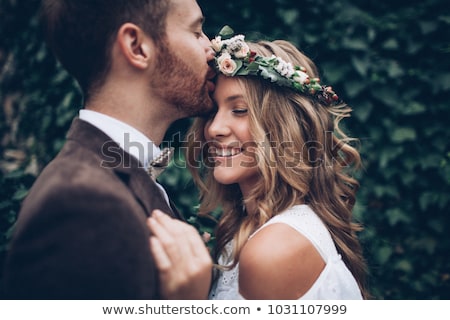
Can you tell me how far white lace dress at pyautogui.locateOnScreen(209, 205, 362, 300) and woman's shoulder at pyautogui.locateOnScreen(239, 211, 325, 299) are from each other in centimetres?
4

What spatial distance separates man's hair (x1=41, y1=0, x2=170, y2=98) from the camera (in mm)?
1958

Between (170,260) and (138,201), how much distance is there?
1.02 feet

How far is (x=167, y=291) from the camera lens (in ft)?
5.46

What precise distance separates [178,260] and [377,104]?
292cm

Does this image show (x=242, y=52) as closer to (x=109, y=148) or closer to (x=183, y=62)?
(x=183, y=62)

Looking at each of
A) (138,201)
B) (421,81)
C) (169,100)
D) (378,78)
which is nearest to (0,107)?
(169,100)

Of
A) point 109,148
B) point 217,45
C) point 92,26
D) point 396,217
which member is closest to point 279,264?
point 109,148

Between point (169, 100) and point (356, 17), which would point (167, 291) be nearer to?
point (169, 100)

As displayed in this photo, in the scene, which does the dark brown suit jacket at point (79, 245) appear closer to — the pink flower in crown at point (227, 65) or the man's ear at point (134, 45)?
the man's ear at point (134, 45)

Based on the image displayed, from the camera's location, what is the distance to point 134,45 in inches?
79.3

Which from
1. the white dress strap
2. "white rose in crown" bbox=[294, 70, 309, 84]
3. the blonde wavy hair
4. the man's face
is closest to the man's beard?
the man's face

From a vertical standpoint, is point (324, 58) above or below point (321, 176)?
above

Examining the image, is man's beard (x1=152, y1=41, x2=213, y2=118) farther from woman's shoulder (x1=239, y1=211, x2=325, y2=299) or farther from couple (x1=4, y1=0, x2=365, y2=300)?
woman's shoulder (x1=239, y1=211, x2=325, y2=299)
